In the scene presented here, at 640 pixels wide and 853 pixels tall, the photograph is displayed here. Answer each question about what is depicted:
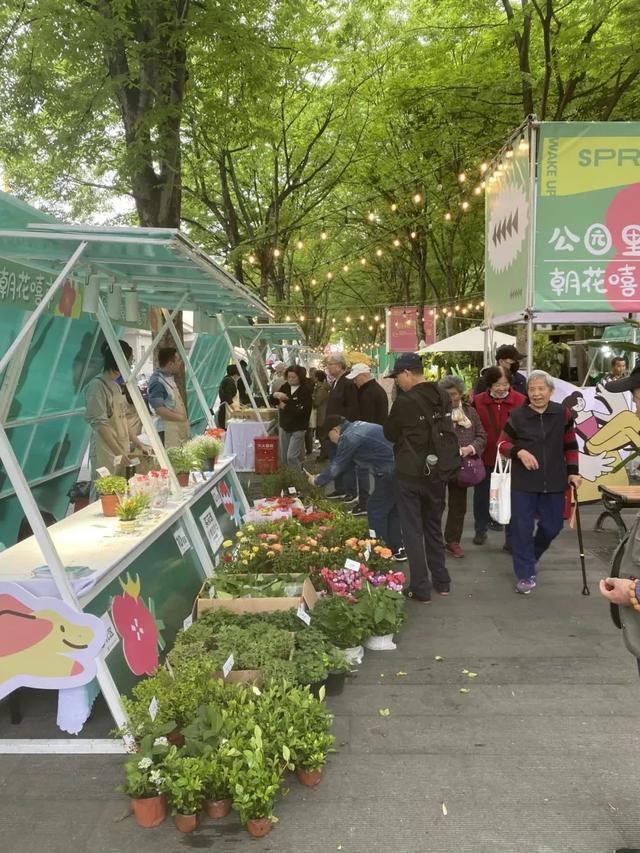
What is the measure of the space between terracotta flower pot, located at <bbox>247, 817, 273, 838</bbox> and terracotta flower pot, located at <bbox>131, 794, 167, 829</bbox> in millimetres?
405

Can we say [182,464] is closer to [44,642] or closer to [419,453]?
[419,453]

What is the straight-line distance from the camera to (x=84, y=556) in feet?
12.4

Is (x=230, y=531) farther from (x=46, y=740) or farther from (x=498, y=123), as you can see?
(x=498, y=123)

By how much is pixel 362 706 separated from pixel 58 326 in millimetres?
5082

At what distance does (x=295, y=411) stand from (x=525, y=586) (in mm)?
6003

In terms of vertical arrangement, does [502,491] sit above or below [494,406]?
below

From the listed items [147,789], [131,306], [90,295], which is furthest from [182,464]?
[147,789]

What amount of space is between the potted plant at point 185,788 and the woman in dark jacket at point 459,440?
423 centimetres

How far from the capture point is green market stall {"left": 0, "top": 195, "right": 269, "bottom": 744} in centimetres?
334

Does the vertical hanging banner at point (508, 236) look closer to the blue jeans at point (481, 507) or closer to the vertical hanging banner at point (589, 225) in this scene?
the vertical hanging banner at point (589, 225)

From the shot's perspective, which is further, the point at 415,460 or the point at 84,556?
the point at 415,460

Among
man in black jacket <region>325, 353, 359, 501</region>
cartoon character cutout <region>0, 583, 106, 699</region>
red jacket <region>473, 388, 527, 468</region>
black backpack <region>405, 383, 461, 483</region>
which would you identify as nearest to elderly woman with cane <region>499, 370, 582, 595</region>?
black backpack <region>405, 383, 461, 483</region>

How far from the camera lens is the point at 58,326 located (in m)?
6.79

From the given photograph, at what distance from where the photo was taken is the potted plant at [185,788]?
270 cm
